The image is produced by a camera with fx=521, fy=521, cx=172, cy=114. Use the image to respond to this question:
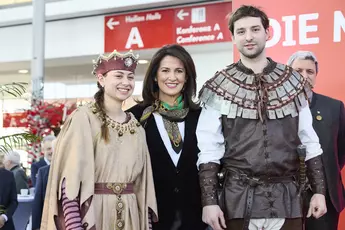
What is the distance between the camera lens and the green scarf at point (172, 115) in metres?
2.93

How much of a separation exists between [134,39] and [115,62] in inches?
245

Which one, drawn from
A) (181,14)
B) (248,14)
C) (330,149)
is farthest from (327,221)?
(181,14)

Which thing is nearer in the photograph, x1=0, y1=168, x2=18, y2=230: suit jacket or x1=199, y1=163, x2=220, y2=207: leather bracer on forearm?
x1=199, y1=163, x2=220, y2=207: leather bracer on forearm

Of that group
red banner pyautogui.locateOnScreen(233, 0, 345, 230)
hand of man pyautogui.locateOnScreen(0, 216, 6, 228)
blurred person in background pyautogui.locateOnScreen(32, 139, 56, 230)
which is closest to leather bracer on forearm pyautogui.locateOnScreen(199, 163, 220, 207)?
red banner pyautogui.locateOnScreen(233, 0, 345, 230)

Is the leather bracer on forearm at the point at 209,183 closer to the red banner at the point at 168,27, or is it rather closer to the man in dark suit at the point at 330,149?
the man in dark suit at the point at 330,149

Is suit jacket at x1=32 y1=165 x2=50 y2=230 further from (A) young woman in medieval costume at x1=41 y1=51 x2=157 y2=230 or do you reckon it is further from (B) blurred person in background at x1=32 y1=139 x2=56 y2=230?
(A) young woman in medieval costume at x1=41 y1=51 x2=157 y2=230

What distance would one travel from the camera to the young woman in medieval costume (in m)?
2.42

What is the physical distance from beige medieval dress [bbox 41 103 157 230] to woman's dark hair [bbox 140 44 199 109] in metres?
0.50

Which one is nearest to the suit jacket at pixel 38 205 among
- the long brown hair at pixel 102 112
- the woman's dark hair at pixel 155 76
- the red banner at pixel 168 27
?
the woman's dark hair at pixel 155 76

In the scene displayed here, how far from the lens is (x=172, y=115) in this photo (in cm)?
300

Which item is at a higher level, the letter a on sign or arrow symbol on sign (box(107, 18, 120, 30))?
arrow symbol on sign (box(107, 18, 120, 30))

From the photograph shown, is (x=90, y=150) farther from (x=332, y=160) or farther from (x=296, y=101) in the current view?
(x=332, y=160)

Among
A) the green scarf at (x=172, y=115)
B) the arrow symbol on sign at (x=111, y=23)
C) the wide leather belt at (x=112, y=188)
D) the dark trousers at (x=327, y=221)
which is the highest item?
the arrow symbol on sign at (x=111, y=23)

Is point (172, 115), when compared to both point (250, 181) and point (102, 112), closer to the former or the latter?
point (102, 112)
